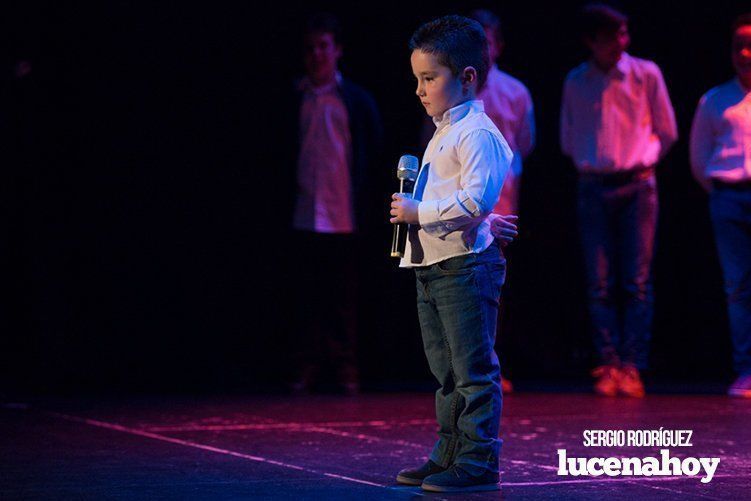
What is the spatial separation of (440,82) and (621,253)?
9.87ft

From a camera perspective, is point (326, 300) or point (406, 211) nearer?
point (406, 211)

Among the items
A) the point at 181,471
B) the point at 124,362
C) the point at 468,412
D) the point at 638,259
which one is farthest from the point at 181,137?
the point at 468,412

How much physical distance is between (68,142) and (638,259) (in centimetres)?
276

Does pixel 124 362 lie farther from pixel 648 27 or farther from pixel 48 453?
pixel 648 27

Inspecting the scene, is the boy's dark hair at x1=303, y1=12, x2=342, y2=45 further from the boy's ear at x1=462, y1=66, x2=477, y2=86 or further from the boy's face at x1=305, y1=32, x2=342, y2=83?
the boy's ear at x1=462, y1=66, x2=477, y2=86

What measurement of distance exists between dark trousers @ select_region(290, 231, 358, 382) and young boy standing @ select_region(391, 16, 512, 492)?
9.71 feet

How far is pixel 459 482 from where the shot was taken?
10.8ft

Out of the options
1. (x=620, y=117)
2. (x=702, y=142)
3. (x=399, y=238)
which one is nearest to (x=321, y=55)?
(x=620, y=117)

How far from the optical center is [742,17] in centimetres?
605

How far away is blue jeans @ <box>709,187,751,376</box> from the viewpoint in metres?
6.05

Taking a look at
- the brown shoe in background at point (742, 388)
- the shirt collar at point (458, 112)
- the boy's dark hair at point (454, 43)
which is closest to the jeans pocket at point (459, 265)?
the shirt collar at point (458, 112)

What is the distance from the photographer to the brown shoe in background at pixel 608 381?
6121mm

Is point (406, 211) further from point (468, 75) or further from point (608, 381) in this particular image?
point (608, 381)

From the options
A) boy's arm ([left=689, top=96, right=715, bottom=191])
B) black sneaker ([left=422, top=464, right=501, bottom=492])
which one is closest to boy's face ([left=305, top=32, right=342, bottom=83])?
boy's arm ([left=689, top=96, right=715, bottom=191])
